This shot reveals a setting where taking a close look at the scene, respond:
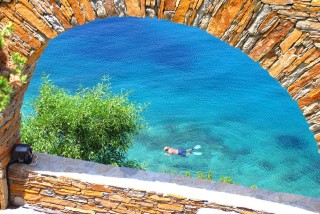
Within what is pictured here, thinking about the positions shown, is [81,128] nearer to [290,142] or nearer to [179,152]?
[179,152]

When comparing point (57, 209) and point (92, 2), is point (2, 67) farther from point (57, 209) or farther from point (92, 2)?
point (57, 209)

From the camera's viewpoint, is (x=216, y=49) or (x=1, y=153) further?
(x=216, y=49)

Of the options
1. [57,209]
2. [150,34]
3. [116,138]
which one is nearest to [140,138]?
[150,34]

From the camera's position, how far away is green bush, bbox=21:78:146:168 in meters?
6.17

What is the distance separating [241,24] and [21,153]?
257 centimetres

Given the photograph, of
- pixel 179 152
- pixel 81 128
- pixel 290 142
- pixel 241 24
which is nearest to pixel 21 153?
pixel 81 128

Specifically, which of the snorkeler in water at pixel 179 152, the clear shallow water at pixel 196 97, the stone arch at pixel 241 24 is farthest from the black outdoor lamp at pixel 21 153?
the snorkeler in water at pixel 179 152

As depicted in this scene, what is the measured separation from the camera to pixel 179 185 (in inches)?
181

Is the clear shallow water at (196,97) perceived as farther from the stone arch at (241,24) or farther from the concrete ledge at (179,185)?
the stone arch at (241,24)

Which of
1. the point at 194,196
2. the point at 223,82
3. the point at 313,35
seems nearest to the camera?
the point at 313,35

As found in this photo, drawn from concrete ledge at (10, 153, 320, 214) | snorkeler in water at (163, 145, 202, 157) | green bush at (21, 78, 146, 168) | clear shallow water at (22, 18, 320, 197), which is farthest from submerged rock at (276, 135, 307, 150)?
concrete ledge at (10, 153, 320, 214)

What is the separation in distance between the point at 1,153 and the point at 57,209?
0.84 meters

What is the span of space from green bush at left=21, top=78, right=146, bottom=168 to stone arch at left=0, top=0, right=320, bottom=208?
7.43 ft

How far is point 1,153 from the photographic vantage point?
460 cm
